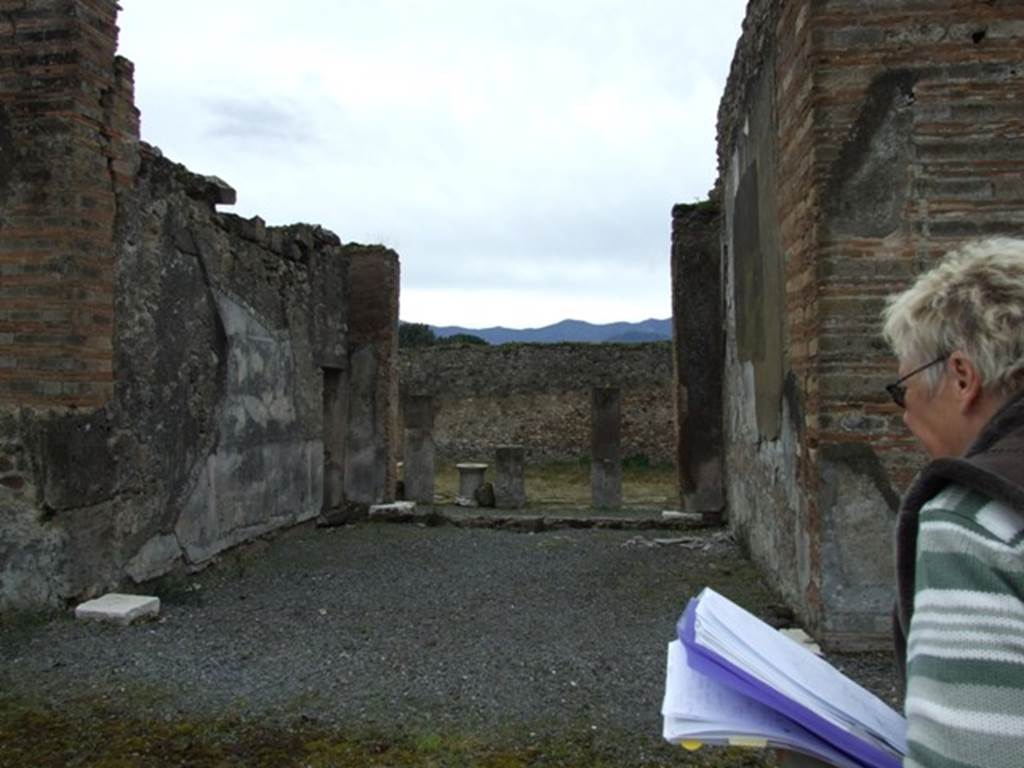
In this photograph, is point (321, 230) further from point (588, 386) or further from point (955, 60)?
point (588, 386)

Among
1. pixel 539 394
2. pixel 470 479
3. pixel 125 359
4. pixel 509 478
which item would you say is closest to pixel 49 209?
pixel 125 359

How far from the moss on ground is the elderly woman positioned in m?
2.28

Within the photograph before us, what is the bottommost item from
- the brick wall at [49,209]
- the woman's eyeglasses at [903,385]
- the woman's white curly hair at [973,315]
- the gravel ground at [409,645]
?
the gravel ground at [409,645]

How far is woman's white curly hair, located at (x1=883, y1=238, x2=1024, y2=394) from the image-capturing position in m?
1.21

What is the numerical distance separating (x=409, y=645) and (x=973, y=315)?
4.10 metres

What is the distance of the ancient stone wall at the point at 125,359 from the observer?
512 cm

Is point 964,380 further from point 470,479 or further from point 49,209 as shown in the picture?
point 470,479

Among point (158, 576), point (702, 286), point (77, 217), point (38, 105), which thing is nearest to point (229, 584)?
point (158, 576)

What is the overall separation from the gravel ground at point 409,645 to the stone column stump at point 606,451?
6027 millimetres

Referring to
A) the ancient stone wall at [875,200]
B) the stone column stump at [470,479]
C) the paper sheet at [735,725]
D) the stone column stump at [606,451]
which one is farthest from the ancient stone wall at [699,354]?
the paper sheet at [735,725]

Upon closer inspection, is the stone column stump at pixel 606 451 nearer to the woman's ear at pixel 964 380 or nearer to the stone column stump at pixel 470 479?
the stone column stump at pixel 470 479

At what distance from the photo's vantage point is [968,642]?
1.01 m

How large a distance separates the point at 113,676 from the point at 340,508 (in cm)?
570

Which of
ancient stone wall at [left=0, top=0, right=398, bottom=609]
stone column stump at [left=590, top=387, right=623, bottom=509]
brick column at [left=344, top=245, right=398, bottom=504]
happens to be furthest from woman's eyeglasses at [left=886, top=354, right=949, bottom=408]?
stone column stump at [left=590, top=387, right=623, bottom=509]
